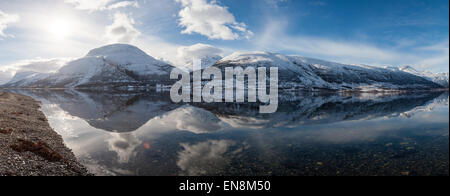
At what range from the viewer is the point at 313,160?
2167 centimetres

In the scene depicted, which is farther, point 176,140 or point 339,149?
point 176,140

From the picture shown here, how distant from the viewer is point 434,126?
3753 cm

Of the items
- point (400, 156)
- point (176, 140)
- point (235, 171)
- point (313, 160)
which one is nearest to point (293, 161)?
point (313, 160)

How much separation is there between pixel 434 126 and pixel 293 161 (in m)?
32.9

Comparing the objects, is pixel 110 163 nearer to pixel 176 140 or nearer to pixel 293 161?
pixel 176 140
